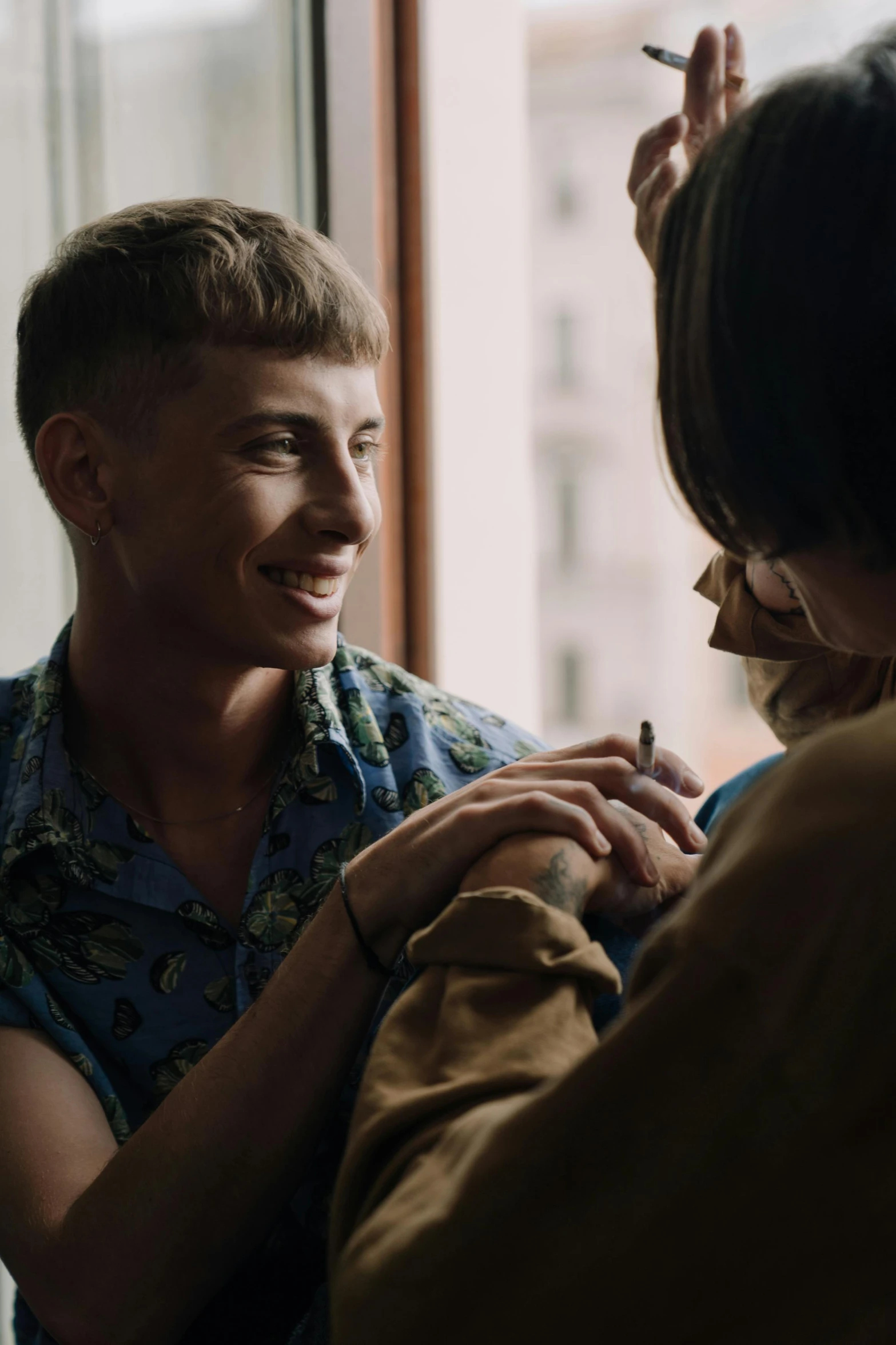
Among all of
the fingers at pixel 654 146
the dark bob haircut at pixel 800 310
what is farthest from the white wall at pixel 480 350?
the dark bob haircut at pixel 800 310

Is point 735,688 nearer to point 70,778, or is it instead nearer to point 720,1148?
point 70,778

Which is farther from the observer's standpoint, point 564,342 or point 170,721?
point 564,342

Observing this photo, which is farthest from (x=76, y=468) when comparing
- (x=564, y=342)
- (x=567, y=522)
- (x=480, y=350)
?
(x=564, y=342)

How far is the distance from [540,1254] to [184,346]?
87cm

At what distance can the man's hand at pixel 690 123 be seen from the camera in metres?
1.05

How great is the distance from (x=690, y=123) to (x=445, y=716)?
598mm

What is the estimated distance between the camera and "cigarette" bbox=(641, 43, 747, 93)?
1.08m

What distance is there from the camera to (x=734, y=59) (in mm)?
1076

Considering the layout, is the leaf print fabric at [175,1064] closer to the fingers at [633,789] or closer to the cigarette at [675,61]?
the fingers at [633,789]

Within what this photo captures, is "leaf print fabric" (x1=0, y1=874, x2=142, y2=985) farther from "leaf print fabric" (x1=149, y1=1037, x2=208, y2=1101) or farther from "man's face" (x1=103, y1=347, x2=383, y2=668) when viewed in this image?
"man's face" (x1=103, y1=347, x2=383, y2=668)

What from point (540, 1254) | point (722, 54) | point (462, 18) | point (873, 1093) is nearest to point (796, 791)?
point (873, 1093)

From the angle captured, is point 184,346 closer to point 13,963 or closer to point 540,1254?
point 13,963

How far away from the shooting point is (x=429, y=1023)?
0.69m

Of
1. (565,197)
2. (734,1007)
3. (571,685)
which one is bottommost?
(571,685)
